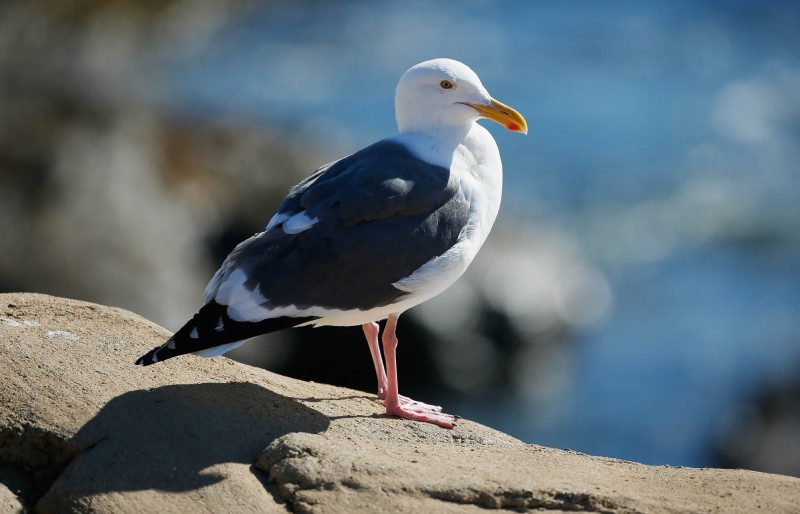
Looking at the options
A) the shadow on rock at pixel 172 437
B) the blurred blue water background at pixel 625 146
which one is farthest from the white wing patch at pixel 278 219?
the blurred blue water background at pixel 625 146

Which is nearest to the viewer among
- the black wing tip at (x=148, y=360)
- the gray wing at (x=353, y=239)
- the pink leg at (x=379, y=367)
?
the black wing tip at (x=148, y=360)

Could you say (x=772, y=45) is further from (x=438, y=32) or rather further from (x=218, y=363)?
(x=218, y=363)

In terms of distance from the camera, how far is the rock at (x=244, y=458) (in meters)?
4.50

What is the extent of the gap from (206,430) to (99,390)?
0.58 meters

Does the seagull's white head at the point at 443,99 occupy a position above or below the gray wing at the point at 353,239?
above

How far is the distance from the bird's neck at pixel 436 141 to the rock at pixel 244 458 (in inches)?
56.4

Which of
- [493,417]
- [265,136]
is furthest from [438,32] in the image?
[493,417]

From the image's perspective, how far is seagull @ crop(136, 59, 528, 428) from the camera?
5.41 meters

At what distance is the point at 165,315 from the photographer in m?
10.8

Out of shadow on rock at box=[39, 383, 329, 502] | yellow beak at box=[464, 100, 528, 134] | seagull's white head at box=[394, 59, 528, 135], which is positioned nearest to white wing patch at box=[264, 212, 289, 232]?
shadow on rock at box=[39, 383, 329, 502]

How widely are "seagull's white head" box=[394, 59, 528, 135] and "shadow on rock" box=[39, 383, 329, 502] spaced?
187 centimetres

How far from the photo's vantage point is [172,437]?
191 inches

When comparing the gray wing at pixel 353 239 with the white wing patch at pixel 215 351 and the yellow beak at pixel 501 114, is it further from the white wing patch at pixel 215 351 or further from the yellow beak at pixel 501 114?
the yellow beak at pixel 501 114

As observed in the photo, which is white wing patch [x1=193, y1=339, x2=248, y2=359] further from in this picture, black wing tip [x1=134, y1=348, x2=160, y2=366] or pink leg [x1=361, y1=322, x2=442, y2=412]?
pink leg [x1=361, y1=322, x2=442, y2=412]
